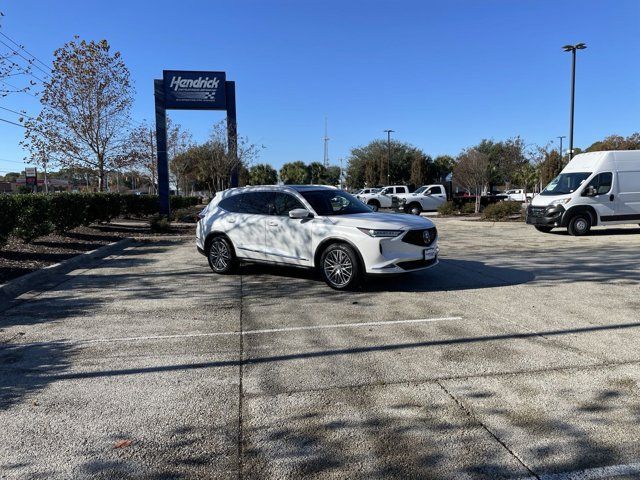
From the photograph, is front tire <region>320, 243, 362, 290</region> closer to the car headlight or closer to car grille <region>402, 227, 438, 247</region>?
the car headlight

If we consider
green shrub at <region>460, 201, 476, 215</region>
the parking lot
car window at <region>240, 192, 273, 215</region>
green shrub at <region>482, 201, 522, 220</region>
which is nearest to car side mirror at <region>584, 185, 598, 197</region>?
green shrub at <region>482, 201, 522, 220</region>

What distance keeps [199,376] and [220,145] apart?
93.5ft

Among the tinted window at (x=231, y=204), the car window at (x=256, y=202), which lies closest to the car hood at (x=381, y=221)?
the car window at (x=256, y=202)

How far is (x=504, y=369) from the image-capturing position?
4.47 meters

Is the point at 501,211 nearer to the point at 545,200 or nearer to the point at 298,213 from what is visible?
the point at 545,200

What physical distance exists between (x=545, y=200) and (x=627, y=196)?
7.90 ft

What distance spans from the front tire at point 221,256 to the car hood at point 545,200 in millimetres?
11583

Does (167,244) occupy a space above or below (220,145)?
below

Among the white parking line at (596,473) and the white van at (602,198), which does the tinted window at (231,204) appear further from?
the white van at (602,198)

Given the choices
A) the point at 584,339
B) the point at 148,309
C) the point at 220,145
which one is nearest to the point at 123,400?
the point at 148,309

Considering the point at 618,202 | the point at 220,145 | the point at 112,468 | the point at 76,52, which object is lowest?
the point at 112,468

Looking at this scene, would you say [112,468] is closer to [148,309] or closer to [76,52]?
[148,309]

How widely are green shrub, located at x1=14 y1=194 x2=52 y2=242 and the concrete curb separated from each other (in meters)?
1.32

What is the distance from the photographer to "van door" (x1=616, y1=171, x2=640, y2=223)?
52.5 feet
